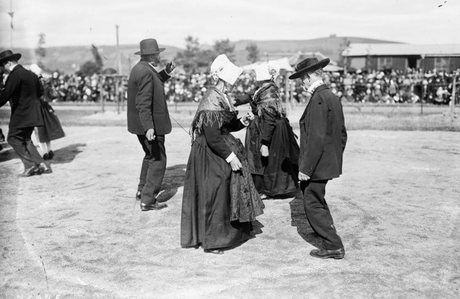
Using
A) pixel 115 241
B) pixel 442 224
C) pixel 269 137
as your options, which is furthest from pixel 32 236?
pixel 442 224

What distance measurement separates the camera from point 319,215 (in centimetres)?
470

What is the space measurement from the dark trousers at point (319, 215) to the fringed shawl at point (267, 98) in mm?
2019

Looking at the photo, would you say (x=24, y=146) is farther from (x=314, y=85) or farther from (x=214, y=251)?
(x=314, y=85)

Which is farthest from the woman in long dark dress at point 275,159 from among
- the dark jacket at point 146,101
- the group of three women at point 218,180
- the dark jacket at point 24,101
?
the dark jacket at point 24,101

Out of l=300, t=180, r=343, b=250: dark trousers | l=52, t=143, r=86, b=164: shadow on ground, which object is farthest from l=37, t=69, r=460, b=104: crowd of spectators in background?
l=300, t=180, r=343, b=250: dark trousers

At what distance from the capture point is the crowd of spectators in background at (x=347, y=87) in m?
24.0

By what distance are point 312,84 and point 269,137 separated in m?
1.91

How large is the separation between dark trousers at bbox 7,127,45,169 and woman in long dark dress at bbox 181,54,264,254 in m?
4.41

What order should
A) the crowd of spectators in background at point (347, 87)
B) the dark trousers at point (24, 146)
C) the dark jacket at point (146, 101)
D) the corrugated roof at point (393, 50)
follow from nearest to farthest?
the dark jacket at point (146, 101) → the dark trousers at point (24, 146) → the crowd of spectators in background at point (347, 87) → the corrugated roof at point (393, 50)

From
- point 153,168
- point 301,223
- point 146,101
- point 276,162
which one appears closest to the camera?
point 301,223

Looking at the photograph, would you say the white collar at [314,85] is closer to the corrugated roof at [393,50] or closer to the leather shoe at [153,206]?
the leather shoe at [153,206]

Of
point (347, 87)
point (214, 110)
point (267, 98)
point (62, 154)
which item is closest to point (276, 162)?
point (267, 98)

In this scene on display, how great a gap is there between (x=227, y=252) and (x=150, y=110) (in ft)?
6.83

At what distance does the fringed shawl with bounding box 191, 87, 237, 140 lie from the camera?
4867mm
